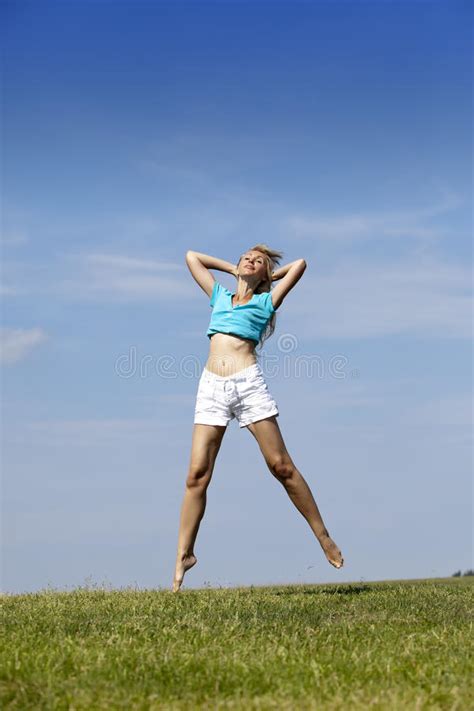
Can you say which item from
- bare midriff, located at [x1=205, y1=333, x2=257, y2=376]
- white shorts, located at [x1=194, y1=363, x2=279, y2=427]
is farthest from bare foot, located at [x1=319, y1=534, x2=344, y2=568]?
bare midriff, located at [x1=205, y1=333, x2=257, y2=376]

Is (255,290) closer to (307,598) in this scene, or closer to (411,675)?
(307,598)

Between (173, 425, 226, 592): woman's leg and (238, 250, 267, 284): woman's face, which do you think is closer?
(173, 425, 226, 592): woman's leg

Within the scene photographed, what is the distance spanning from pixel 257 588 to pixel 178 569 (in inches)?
84.3

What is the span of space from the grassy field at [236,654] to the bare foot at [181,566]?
2.82 ft

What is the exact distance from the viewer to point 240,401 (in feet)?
34.4

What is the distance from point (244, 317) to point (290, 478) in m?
1.98

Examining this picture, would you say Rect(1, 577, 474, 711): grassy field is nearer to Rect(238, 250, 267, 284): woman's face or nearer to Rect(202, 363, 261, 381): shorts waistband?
Rect(202, 363, 261, 381): shorts waistband

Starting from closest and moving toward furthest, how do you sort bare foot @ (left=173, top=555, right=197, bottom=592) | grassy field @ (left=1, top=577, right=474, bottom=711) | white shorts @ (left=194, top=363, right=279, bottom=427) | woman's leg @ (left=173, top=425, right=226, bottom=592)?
grassy field @ (left=1, top=577, right=474, bottom=711)
white shorts @ (left=194, top=363, right=279, bottom=427)
woman's leg @ (left=173, top=425, right=226, bottom=592)
bare foot @ (left=173, top=555, right=197, bottom=592)

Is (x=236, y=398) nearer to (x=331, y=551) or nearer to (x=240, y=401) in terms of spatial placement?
(x=240, y=401)

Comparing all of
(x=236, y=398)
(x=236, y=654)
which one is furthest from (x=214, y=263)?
(x=236, y=654)

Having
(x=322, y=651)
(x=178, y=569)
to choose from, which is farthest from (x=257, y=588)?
(x=322, y=651)

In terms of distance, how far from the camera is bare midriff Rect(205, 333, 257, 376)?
10.5 meters

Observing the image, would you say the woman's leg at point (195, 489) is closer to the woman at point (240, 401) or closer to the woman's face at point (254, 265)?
the woman at point (240, 401)

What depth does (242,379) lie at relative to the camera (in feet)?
34.3
